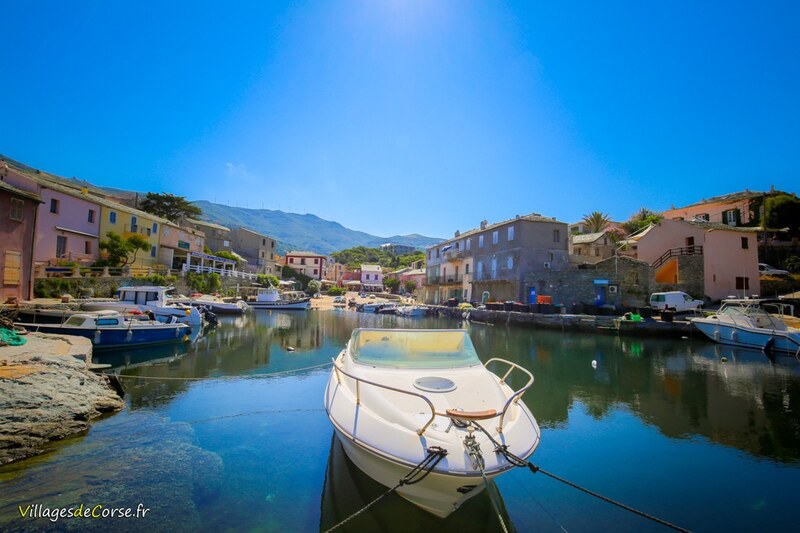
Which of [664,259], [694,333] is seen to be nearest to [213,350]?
[694,333]

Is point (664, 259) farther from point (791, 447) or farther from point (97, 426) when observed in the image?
point (97, 426)

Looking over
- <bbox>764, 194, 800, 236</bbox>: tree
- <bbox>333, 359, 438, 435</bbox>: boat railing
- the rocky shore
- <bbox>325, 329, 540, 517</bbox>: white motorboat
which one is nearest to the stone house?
<bbox>764, 194, 800, 236</bbox>: tree

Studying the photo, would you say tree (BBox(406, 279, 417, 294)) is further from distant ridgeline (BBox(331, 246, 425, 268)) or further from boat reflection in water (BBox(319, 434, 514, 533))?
boat reflection in water (BBox(319, 434, 514, 533))

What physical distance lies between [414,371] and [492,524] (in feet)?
7.46

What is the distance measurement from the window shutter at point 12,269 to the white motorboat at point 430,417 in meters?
19.4

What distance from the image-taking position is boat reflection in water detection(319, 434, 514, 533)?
4645 mm

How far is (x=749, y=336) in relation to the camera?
65.9 ft

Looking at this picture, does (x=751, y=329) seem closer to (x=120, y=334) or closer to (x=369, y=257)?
(x=120, y=334)

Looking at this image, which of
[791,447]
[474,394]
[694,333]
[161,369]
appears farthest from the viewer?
[694,333]

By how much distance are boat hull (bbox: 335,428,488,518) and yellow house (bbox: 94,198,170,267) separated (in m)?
38.6

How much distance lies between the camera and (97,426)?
300 inches

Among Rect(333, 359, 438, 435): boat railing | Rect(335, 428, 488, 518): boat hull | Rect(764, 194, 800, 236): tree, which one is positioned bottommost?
Rect(335, 428, 488, 518): boat hull

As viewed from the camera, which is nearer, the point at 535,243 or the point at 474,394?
the point at 474,394

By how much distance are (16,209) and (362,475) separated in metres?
21.2
